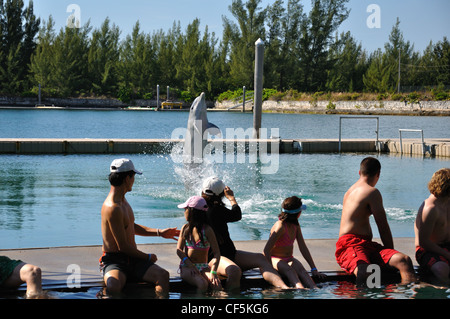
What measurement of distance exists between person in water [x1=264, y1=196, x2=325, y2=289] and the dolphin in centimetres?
566

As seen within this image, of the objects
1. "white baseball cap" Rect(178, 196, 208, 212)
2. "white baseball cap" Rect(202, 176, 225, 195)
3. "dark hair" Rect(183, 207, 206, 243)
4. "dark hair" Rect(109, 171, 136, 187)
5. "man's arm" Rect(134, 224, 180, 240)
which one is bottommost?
"man's arm" Rect(134, 224, 180, 240)

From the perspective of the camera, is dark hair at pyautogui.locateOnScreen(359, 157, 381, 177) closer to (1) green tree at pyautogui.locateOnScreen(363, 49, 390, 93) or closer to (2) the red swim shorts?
(2) the red swim shorts

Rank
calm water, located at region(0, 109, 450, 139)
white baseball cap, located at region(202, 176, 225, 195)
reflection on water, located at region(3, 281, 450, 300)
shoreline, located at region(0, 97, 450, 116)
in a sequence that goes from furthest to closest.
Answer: shoreline, located at region(0, 97, 450, 116)
calm water, located at region(0, 109, 450, 139)
white baseball cap, located at region(202, 176, 225, 195)
reflection on water, located at region(3, 281, 450, 300)

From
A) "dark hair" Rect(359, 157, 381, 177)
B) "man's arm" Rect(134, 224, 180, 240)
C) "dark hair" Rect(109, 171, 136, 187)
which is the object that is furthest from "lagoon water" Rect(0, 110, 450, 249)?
"dark hair" Rect(109, 171, 136, 187)

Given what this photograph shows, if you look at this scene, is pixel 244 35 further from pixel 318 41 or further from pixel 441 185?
pixel 441 185

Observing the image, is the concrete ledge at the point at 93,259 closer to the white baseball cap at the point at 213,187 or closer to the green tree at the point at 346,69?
the white baseball cap at the point at 213,187

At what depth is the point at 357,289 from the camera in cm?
540

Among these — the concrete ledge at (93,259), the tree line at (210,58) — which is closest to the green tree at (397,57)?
the tree line at (210,58)

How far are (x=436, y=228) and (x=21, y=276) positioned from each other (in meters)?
3.86

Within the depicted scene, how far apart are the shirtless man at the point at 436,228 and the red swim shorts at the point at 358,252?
288 mm

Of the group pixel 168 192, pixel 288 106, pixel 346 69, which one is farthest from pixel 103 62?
pixel 168 192

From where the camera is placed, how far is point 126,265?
5.11 meters

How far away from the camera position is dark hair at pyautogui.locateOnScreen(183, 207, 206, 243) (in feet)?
17.0

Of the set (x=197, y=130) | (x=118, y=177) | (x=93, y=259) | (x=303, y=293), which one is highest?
(x=197, y=130)
